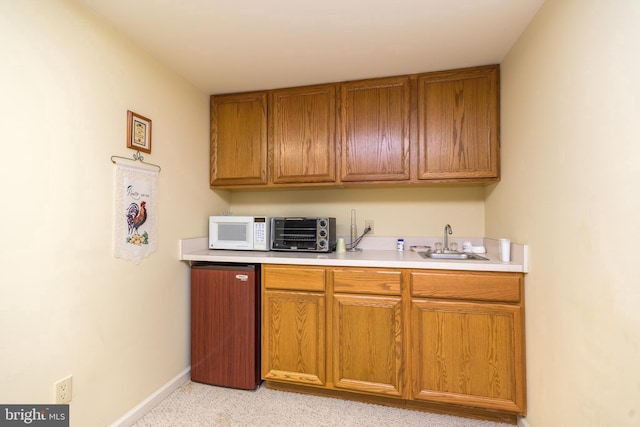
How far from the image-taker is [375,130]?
2201mm

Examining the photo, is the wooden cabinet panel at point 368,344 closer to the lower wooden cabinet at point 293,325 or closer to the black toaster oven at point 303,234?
the lower wooden cabinet at point 293,325

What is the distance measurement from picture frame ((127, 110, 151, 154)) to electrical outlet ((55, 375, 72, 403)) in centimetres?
120

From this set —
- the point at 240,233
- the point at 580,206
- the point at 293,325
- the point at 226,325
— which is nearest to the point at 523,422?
the point at 580,206

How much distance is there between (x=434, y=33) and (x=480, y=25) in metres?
0.23

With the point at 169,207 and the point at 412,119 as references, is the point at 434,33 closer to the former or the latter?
the point at 412,119

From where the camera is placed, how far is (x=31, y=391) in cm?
124

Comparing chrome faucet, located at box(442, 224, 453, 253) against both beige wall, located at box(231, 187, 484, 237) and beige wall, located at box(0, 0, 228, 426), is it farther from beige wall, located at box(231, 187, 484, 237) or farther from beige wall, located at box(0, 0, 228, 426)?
beige wall, located at box(0, 0, 228, 426)

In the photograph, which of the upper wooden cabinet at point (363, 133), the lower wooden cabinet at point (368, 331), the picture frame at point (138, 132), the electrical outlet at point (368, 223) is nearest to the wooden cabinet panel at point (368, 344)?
the lower wooden cabinet at point (368, 331)

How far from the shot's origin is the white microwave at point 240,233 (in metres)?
2.34

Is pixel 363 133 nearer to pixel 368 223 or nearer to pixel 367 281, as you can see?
pixel 368 223

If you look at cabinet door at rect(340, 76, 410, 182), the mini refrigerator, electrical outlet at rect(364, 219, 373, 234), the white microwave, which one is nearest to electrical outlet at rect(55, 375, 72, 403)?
the mini refrigerator

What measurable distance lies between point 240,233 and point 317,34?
58.2 inches

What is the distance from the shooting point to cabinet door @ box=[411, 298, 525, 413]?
1.67 meters

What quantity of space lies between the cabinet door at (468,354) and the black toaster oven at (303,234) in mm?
810
